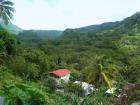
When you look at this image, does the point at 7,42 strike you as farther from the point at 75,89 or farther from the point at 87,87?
the point at 87,87

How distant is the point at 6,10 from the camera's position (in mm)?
50844

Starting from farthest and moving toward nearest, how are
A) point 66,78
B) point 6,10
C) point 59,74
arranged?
point 66,78, point 59,74, point 6,10

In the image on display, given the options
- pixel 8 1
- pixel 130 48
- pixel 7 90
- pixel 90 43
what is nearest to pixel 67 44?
pixel 90 43

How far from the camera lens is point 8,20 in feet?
164

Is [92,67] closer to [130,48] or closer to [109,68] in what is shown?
[109,68]

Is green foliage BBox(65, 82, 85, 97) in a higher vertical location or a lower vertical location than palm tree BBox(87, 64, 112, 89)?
lower

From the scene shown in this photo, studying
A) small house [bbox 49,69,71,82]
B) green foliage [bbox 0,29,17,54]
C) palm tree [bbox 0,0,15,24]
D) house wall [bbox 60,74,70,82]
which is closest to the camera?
palm tree [bbox 0,0,15,24]


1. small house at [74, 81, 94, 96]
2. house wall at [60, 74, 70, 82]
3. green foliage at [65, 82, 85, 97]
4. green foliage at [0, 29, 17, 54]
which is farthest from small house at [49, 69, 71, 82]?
green foliage at [0, 29, 17, 54]

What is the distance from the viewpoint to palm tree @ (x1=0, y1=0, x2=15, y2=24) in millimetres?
49312

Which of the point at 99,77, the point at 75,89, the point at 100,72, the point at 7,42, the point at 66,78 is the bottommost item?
the point at 66,78

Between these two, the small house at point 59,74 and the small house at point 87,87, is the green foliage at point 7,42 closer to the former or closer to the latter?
the small house at point 59,74

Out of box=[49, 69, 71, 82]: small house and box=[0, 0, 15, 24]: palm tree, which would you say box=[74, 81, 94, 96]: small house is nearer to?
box=[49, 69, 71, 82]: small house

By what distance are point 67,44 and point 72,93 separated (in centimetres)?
7886

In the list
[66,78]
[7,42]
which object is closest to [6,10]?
[7,42]
